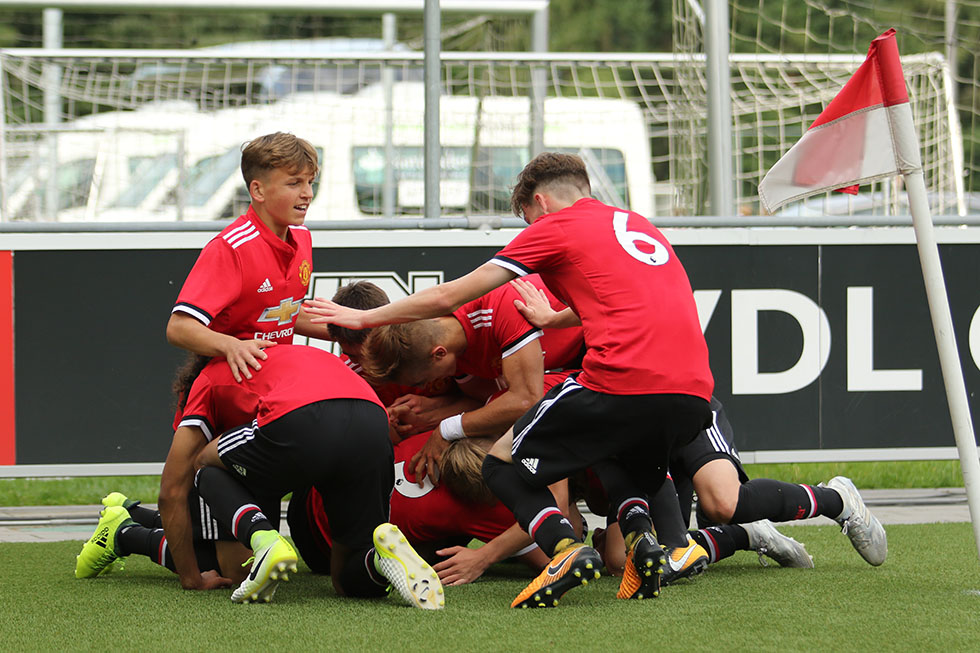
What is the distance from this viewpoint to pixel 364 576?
3.67 metres

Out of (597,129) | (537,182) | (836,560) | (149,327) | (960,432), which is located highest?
(597,129)

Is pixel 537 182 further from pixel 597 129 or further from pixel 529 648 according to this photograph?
pixel 597 129

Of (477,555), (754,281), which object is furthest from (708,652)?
(754,281)

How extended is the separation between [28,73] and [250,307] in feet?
29.0

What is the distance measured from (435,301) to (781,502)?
53.7 inches

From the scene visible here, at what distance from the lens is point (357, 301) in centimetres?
395

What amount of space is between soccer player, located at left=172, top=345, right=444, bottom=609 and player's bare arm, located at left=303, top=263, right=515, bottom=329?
0.19m

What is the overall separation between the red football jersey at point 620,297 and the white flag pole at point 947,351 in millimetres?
779

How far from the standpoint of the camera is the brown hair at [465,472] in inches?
155

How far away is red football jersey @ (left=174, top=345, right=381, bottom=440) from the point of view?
3557mm

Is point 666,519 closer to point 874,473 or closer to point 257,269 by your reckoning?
point 257,269

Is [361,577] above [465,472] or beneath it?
beneath

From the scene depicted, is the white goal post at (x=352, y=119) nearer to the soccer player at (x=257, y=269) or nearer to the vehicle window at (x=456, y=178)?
the vehicle window at (x=456, y=178)

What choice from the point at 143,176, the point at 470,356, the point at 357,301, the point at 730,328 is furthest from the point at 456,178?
the point at 357,301
